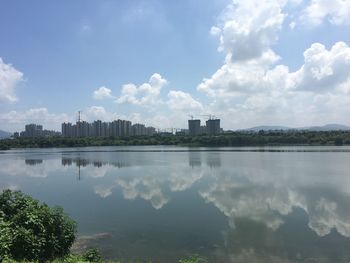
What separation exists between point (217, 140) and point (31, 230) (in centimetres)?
12210

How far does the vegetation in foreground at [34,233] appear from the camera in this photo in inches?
420

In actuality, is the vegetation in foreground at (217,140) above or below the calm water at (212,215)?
above

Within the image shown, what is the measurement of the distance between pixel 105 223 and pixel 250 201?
33.1ft

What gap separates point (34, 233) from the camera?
11.7 m

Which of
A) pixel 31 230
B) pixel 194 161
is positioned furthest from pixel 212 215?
pixel 194 161

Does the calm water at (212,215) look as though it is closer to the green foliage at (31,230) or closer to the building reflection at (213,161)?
the green foliage at (31,230)

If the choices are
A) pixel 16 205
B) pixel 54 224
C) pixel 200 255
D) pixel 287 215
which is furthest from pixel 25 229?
pixel 287 215

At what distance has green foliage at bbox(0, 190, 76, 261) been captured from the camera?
35.3 ft

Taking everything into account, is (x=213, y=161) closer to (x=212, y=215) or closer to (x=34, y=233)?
(x=212, y=215)

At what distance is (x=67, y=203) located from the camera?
2581 centimetres

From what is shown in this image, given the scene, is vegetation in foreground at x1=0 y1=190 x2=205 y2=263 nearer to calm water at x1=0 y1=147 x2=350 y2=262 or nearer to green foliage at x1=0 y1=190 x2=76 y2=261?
green foliage at x1=0 y1=190 x2=76 y2=261

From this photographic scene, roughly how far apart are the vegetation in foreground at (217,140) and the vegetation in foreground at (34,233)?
114 m

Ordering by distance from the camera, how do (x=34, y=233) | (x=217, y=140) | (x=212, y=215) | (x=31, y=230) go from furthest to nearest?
(x=217, y=140) < (x=212, y=215) < (x=34, y=233) < (x=31, y=230)

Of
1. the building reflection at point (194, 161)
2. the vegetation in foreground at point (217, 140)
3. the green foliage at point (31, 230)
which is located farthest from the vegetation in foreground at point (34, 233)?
the vegetation in foreground at point (217, 140)
